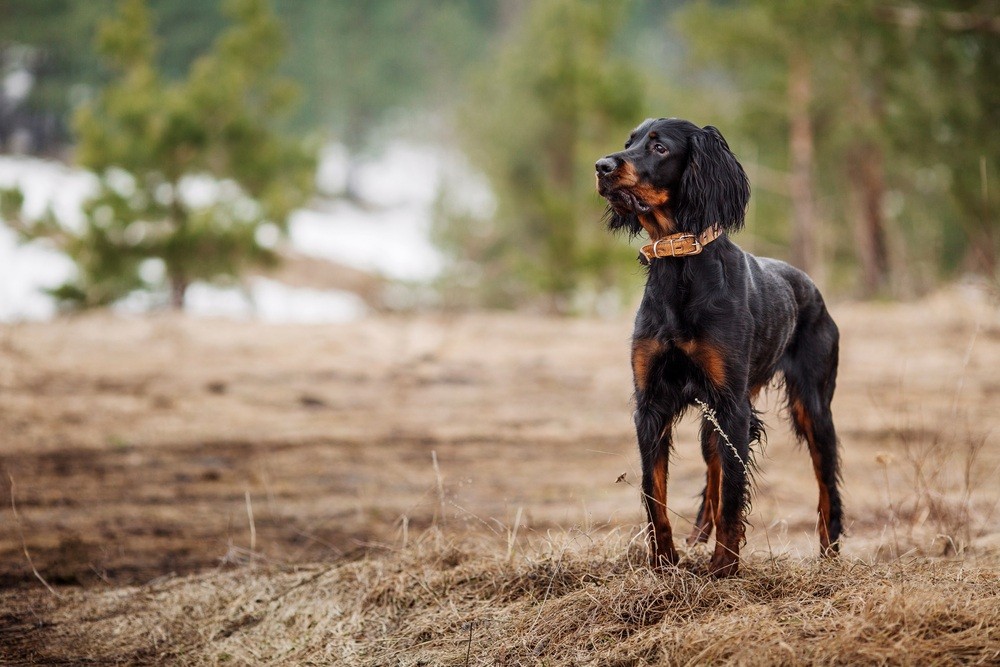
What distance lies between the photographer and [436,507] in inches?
157

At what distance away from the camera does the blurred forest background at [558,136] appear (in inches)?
386

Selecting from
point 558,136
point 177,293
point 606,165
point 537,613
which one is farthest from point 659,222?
point 558,136

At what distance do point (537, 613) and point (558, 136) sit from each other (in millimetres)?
13514

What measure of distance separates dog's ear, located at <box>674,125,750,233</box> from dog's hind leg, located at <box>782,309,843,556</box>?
77cm

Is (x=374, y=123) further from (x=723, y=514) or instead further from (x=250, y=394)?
(x=723, y=514)

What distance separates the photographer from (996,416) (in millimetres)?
6141

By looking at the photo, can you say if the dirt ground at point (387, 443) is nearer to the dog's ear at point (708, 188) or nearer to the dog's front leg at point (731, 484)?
the dog's front leg at point (731, 484)

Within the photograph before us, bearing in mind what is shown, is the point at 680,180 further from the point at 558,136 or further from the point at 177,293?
the point at 558,136

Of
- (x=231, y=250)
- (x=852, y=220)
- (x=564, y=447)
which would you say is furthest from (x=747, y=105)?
(x=564, y=447)

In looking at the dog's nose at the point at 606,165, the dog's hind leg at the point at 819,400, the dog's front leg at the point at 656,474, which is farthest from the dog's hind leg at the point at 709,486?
the dog's nose at the point at 606,165

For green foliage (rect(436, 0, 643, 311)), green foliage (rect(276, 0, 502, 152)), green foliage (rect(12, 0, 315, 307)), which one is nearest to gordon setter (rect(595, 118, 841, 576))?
green foliage (rect(436, 0, 643, 311))

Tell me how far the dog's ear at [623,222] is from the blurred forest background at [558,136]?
12.1 feet

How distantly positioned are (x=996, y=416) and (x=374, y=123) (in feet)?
78.6

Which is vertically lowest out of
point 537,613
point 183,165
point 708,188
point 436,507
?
point 436,507
